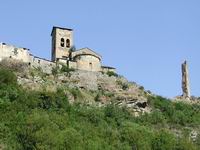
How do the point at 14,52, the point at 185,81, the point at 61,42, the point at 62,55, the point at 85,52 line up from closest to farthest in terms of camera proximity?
the point at 14,52 → the point at 85,52 → the point at 62,55 → the point at 61,42 → the point at 185,81

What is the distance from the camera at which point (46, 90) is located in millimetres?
65250

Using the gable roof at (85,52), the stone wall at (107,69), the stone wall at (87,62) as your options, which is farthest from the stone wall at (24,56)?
the stone wall at (107,69)

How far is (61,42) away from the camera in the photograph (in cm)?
7519

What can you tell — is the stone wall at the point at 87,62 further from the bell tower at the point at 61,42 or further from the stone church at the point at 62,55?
the bell tower at the point at 61,42

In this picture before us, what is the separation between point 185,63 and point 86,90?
14.5m

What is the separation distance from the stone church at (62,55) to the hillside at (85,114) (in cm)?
105

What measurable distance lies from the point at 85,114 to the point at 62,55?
1185cm

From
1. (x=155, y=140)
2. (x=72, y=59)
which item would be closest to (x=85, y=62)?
(x=72, y=59)

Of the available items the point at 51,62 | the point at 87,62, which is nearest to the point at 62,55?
the point at 87,62

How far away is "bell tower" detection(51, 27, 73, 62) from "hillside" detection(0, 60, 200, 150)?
4.47 m

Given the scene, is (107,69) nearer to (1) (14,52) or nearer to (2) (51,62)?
(2) (51,62)

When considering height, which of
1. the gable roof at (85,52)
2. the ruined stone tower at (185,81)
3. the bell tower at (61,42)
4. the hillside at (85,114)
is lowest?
the hillside at (85,114)

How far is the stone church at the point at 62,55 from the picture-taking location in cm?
6853

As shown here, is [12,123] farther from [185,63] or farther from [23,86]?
[185,63]
